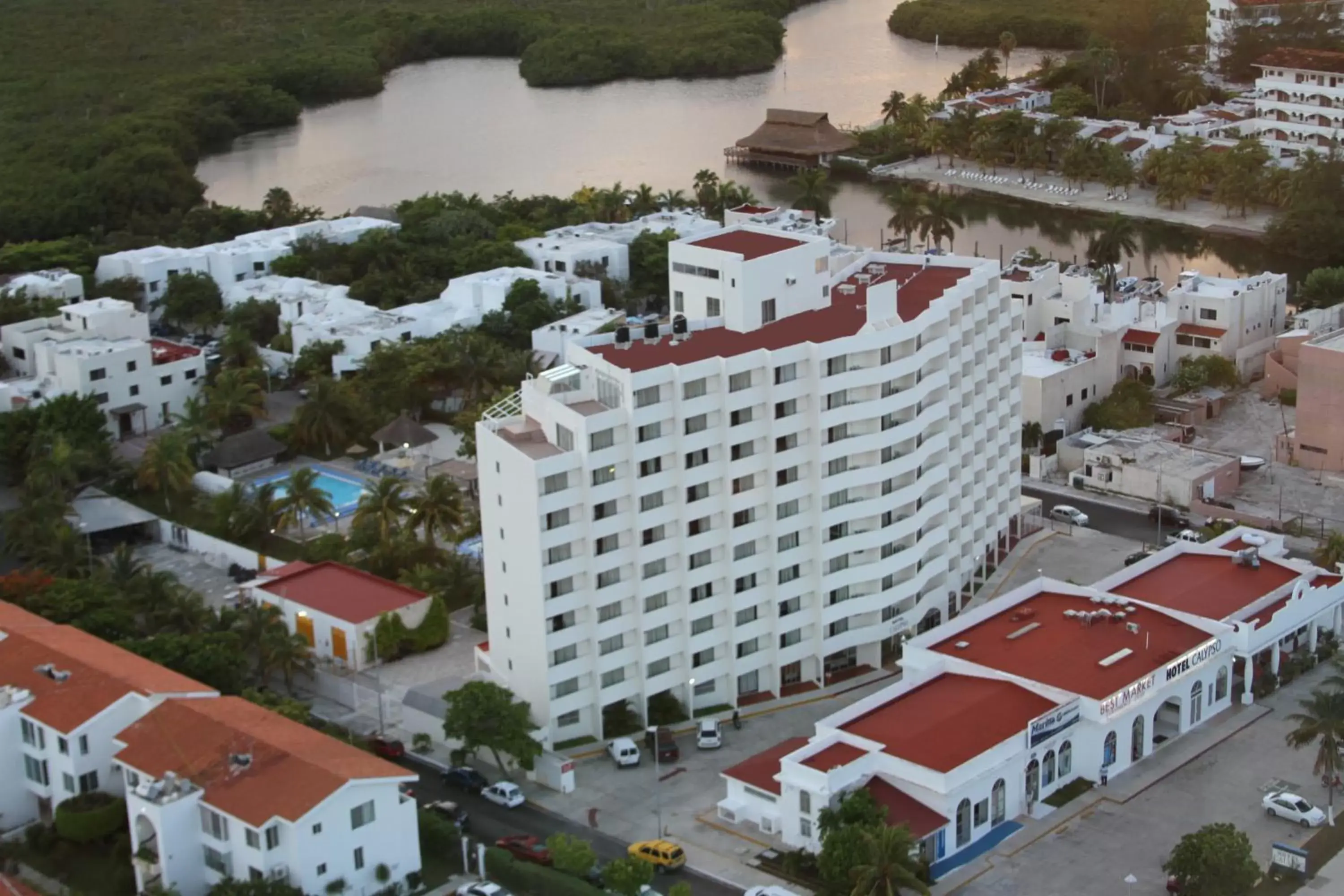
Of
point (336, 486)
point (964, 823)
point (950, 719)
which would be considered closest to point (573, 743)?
point (950, 719)

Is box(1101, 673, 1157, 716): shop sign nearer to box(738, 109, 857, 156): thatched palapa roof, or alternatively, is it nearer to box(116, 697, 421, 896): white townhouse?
box(116, 697, 421, 896): white townhouse

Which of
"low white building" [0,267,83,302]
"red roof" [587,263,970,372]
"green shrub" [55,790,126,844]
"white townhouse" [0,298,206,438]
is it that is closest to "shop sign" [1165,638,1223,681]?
"red roof" [587,263,970,372]

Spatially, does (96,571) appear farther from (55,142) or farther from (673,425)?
(55,142)

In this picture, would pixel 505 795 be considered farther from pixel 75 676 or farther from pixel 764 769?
pixel 75 676

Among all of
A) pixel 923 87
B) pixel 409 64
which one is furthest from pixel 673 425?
pixel 409 64

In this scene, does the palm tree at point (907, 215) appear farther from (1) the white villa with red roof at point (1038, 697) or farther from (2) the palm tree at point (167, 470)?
(1) the white villa with red roof at point (1038, 697)
